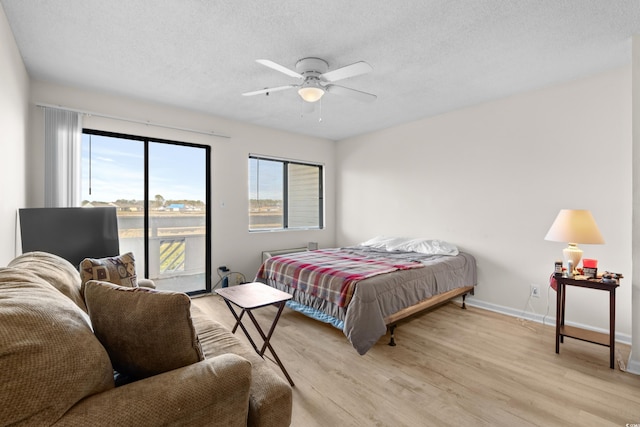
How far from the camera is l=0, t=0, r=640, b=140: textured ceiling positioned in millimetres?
2006

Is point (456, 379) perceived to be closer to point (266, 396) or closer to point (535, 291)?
point (266, 396)

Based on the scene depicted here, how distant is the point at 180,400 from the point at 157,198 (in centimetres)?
352

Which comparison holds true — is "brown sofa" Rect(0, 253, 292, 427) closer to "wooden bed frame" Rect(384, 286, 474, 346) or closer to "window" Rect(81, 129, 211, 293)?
"wooden bed frame" Rect(384, 286, 474, 346)

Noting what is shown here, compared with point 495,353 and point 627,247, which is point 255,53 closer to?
point 495,353

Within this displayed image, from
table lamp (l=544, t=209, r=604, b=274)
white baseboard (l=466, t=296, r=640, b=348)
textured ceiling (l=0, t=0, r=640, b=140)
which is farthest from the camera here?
white baseboard (l=466, t=296, r=640, b=348)

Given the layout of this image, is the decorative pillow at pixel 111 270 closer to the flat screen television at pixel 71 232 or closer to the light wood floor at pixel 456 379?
the flat screen television at pixel 71 232

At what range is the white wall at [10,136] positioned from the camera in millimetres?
2100

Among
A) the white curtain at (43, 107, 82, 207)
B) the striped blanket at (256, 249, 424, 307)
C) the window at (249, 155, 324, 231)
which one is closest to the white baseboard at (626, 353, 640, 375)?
the striped blanket at (256, 249, 424, 307)

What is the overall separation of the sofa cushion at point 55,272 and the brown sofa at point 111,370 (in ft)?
0.83

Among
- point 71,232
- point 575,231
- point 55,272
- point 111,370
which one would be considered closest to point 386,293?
point 575,231

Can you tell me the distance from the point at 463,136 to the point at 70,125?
Result: 4591mm

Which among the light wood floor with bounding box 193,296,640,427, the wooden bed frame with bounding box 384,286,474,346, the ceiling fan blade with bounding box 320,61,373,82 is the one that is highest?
the ceiling fan blade with bounding box 320,61,373,82

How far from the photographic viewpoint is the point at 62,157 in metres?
3.13

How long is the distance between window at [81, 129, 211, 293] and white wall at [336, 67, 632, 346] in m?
2.82
